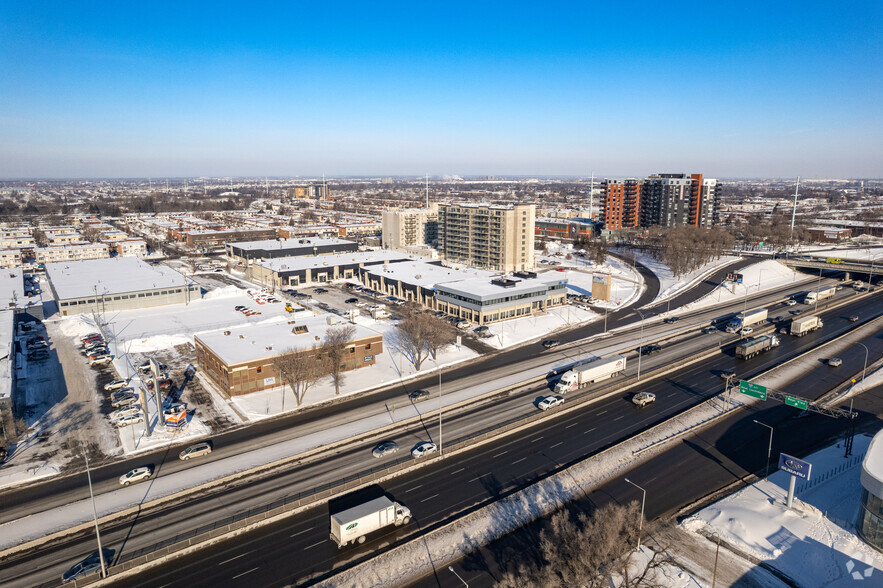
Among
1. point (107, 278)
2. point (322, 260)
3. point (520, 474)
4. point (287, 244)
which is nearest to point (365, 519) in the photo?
point (520, 474)

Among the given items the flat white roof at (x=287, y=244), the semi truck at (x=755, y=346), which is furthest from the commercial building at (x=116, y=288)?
the semi truck at (x=755, y=346)

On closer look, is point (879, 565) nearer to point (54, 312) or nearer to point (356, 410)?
point (356, 410)

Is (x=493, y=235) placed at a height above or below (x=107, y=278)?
above

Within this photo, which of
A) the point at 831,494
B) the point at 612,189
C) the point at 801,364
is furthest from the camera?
the point at 612,189

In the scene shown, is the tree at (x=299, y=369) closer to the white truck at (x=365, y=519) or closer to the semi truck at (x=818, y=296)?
the white truck at (x=365, y=519)

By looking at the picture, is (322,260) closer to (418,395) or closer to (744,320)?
(418,395)

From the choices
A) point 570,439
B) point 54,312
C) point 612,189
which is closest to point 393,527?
point 570,439

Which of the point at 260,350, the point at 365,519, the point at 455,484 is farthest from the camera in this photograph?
the point at 260,350
